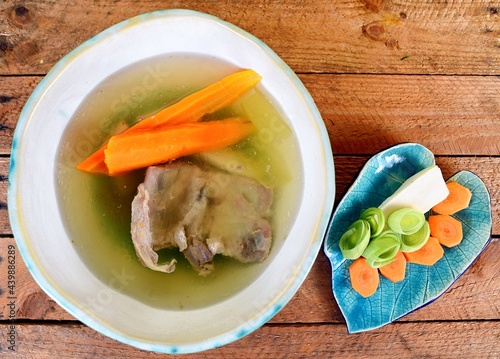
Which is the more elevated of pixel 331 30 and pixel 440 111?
pixel 331 30

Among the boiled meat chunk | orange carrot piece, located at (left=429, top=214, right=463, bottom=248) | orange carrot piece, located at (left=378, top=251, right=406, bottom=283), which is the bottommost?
orange carrot piece, located at (left=378, top=251, right=406, bottom=283)

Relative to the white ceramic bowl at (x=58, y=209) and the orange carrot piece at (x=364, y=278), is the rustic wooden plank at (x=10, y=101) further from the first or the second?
the orange carrot piece at (x=364, y=278)

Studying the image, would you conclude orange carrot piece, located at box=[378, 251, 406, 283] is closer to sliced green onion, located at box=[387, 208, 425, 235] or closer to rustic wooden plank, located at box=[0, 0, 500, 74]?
sliced green onion, located at box=[387, 208, 425, 235]

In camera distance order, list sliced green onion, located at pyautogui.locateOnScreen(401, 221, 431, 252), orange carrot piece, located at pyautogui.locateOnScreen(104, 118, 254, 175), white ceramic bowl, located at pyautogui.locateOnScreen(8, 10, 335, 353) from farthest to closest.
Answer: sliced green onion, located at pyautogui.locateOnScreen(401, 221, 431, 252)
orange carrot piece, located at pyautogui.locateOnScreen(104, 118, 254, 175)
white ceramic bowl, located at pyautogui.locateOnScreen(8, 10, 335, 353)

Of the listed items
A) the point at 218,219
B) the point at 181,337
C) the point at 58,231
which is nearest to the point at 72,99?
the point at 58,231

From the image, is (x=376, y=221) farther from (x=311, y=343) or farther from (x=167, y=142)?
(x=167, y=142)

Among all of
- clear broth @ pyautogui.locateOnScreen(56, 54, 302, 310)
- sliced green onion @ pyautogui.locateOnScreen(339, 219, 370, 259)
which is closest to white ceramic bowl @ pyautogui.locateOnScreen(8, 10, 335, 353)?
clear broth @ pyautogui.locateOnScreen(56, 54, 302, 310)

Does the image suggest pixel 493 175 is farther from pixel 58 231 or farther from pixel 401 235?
pixel 58 231

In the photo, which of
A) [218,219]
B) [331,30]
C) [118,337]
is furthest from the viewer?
[331,30]
